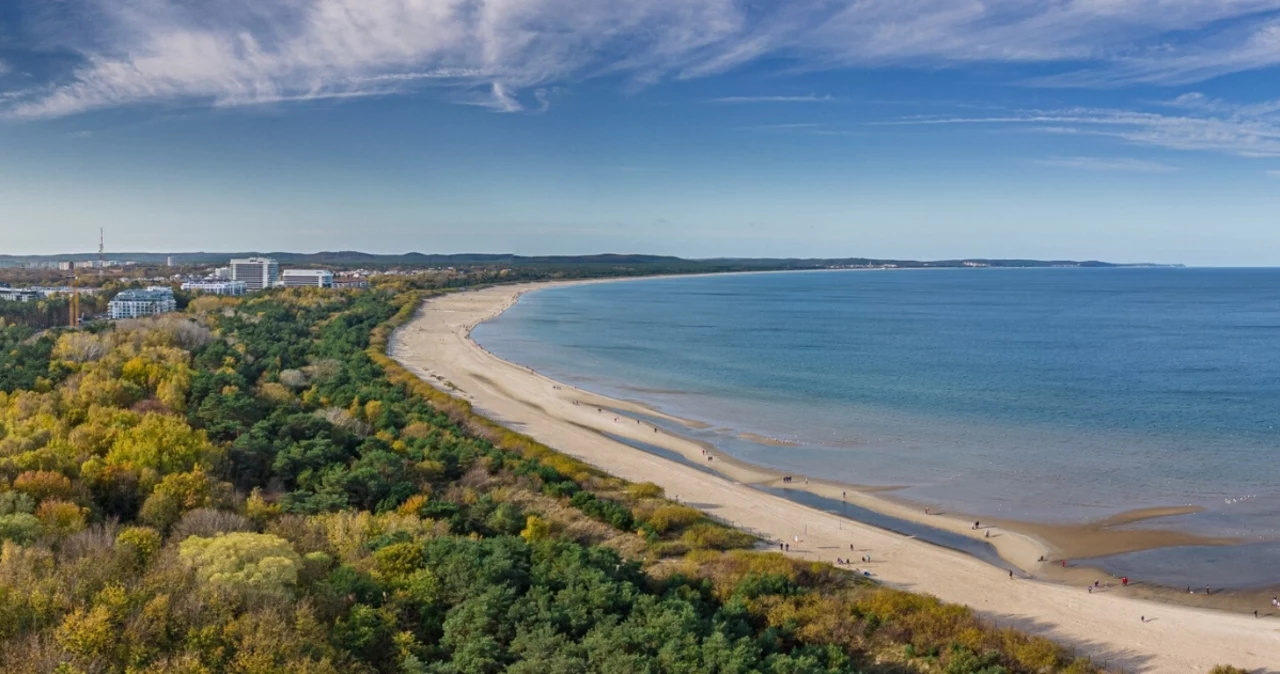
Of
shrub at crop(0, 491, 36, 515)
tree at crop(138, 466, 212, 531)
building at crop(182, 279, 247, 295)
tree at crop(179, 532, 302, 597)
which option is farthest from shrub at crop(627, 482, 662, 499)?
building at crop(182, 279, 247, 295)

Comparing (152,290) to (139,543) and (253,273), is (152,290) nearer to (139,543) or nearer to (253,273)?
(253,273)

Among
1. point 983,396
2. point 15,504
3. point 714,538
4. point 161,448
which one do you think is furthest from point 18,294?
point 983,396

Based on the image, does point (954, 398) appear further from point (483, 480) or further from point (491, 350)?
point (491, 350)

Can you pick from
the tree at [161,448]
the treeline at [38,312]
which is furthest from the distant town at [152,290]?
the tree at [161,448]

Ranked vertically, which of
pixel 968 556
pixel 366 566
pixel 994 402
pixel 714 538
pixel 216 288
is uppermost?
pixel 216 288

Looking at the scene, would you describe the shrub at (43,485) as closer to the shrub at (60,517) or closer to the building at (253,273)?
the shrub at (60,517)
